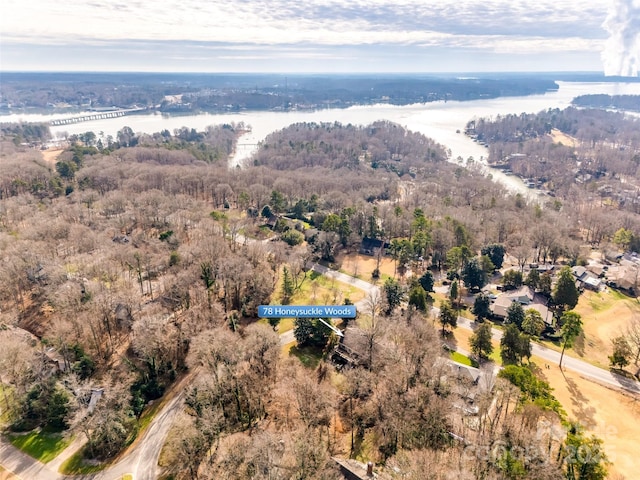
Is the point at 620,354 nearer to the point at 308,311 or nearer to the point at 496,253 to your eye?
the point at 496,253

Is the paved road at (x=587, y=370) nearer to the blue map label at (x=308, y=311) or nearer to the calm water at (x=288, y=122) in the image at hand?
the blue map label at (x=308, y=311)

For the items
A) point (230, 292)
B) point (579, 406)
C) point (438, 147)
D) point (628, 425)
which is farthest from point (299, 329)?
point (438, 147)

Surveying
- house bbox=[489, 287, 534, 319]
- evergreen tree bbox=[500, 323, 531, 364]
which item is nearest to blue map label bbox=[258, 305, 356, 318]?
evergreen tree bbox=[500, 323, 531, 364]

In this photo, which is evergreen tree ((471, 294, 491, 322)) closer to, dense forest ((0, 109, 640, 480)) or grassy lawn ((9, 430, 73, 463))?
dense forest ((0, 109, 640, 480))

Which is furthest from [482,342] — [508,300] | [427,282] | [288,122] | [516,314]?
[288,122]

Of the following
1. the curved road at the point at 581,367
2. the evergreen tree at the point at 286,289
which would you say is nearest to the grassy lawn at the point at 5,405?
the evergreen tree at the point at 286,289

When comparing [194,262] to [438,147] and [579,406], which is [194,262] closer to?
[579,406]

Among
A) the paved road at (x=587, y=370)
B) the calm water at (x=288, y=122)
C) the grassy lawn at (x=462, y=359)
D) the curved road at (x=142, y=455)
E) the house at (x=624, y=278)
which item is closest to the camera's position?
the curved road at (x=142, y=455)
